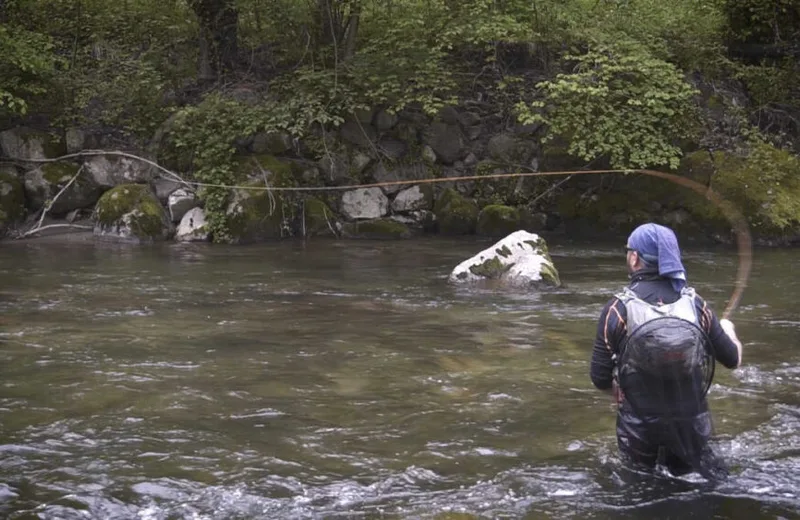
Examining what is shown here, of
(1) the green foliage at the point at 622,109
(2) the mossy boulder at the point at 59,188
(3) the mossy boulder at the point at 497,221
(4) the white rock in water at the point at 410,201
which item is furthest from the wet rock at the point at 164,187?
(1) the green foliage at the point at 622,109

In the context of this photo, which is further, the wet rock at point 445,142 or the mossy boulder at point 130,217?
the wet rock at point 445,142

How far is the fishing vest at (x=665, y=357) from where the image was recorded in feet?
14.3

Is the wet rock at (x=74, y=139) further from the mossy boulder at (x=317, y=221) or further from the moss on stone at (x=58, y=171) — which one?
the mossy boulder at (x=317, y=221)

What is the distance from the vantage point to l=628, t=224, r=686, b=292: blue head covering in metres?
4.47

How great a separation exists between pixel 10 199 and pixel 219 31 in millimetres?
5059

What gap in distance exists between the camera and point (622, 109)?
1470 centimetres

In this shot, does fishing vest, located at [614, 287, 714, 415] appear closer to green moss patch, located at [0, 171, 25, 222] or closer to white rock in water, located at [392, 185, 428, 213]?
white rock in water, located at [392, 185, 428, 213]

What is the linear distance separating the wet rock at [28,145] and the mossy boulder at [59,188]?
0.91ft

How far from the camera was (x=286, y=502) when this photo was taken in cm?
460

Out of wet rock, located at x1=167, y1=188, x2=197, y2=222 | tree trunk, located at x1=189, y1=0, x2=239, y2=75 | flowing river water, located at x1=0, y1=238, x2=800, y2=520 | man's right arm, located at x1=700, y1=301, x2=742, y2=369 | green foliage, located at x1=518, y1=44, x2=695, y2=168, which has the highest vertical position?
tree trunk, located at x1=189, y1=0, x2=239, y2=75

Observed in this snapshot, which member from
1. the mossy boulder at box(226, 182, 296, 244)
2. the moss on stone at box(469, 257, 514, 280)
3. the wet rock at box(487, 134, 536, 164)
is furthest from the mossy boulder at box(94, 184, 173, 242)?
the moss on stone at box(469, 257, 514, 280)

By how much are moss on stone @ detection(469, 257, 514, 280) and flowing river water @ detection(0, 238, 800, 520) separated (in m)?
0.28

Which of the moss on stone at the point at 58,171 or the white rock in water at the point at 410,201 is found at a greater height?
the moss on stone at the point at 58,171

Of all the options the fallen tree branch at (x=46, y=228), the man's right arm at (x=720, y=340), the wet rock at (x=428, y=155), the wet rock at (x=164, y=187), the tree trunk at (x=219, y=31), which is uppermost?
the tree trunk at (x=219, y=31)
